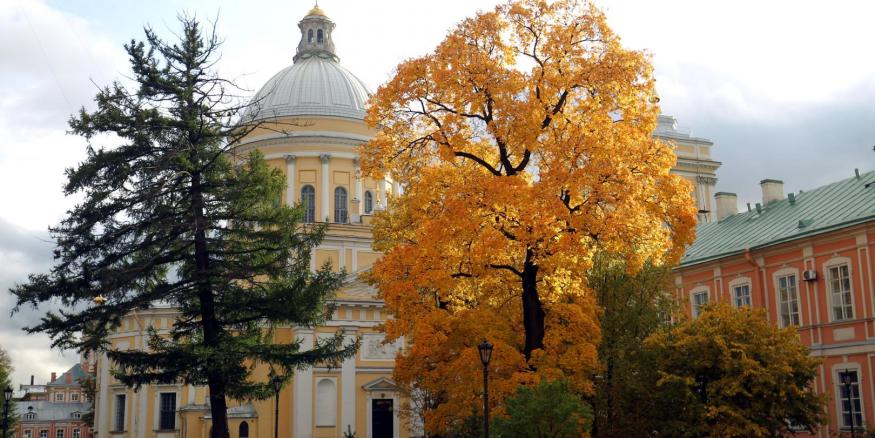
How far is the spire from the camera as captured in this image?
67812 mm

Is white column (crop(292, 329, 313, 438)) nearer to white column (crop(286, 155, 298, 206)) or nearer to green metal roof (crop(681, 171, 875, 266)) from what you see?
white column (crop(286, 155, 298, 206))

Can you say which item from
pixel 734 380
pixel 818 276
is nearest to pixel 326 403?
pixel 818 276

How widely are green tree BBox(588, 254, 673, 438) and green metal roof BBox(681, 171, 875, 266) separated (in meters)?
6.37

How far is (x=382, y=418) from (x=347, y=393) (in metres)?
2.50

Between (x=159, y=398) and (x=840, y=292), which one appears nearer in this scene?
(x=840, y=292)

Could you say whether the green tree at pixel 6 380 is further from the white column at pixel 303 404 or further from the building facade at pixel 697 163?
the building facade at pixel 697 163

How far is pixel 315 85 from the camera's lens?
62.5 meters

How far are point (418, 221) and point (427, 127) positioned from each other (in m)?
2.34

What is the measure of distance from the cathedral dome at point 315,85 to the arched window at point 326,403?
18.2 m

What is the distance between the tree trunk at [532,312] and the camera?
21938 mm

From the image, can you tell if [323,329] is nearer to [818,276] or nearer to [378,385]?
[378,385]

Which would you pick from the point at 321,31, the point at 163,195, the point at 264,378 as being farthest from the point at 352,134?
the point at 163,195

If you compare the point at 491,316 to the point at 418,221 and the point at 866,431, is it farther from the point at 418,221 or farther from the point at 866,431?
the point at 866,431

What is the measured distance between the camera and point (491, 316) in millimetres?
23141
